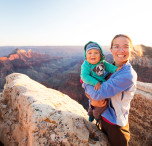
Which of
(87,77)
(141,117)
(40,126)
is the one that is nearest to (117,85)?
(87,77)

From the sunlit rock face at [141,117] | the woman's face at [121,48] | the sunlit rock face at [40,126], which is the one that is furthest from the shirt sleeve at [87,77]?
the sunlit rock face at [141,117]

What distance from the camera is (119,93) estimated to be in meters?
1.43

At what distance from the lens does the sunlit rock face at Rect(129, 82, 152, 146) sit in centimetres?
329

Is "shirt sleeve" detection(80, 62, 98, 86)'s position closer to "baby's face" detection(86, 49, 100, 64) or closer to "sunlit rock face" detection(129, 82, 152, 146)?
"baby's face" detection(86, 49, 100, 64)

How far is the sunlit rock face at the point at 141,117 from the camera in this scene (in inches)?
130

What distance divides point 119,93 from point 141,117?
8.95 ft

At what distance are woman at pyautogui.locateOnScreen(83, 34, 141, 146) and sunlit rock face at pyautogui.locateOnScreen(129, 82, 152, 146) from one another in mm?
2156

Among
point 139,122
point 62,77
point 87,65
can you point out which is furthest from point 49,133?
point 62,77

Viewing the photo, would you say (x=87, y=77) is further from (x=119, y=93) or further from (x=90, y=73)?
→ (x=119, y=93)

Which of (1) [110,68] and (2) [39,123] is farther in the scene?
(1) [110,68]

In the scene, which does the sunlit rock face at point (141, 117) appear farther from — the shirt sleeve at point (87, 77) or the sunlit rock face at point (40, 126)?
the shirt sleeve at point (87, 77)

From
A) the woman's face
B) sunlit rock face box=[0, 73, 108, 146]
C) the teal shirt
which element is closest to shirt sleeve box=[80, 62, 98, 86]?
the teal shirt

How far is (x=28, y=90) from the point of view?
7.30 feet

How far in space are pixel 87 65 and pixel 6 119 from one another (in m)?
1.90
